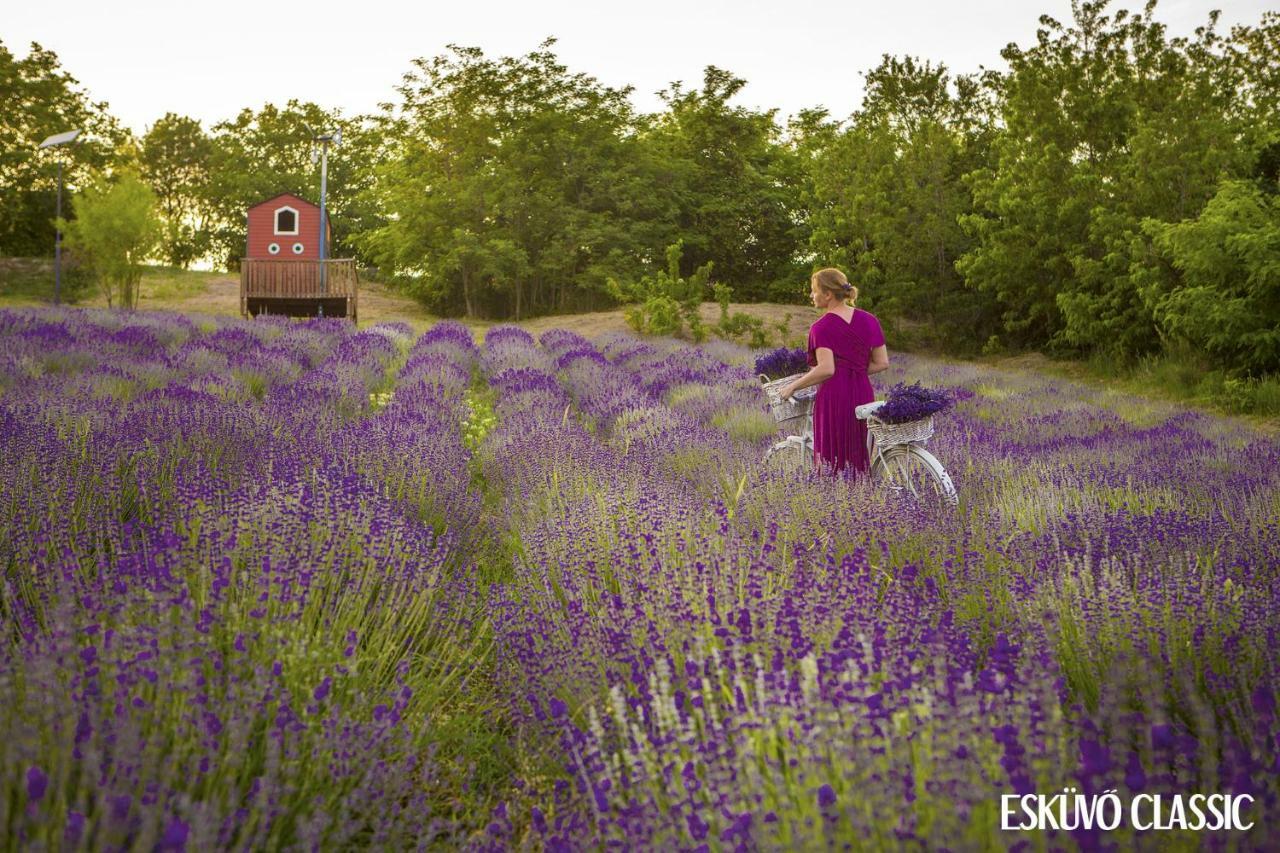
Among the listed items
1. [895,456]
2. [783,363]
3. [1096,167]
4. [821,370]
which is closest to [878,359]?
[821,370]

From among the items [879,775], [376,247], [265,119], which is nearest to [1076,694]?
[879,775]

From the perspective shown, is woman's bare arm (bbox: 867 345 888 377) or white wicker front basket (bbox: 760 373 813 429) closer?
woman's bare arm (bbox: 867 345 888 377)

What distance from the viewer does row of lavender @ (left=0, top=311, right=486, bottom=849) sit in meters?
1.50

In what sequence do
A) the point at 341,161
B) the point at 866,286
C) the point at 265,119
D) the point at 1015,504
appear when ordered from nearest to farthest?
1. the point at 1015,504
2. the point at 866,286
3. the point at 341,161
4. the point at 265,119

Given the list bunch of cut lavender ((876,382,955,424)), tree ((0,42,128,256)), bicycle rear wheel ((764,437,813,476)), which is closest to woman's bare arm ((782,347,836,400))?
bunch of cut lavender ((876,382,955,424))

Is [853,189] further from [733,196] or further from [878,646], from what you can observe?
[878,646]

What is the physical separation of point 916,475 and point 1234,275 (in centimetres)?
966

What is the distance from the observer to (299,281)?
75.1 ft

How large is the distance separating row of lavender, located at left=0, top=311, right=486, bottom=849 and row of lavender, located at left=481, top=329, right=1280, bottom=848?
293 mm

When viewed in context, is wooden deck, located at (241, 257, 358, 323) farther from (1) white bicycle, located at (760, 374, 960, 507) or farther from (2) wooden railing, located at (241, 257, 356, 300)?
(1) white bicycle, located at (760, 374, 960, 507)

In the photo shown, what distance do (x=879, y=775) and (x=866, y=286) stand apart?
808 inches

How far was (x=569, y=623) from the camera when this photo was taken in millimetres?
2672

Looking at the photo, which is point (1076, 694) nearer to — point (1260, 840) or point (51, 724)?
point (1260, 840)

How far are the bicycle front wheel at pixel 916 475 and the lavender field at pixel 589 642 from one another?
0.22 meters
